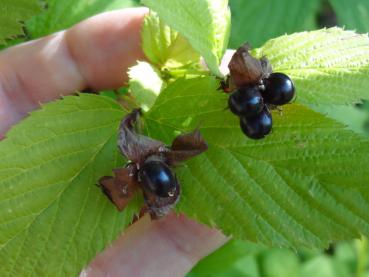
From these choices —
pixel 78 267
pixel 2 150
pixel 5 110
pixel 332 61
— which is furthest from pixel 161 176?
pixel 5 110

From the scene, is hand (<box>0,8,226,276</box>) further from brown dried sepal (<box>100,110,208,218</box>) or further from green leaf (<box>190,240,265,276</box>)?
brown dried sepal (<box>100,110,208,218</box>)

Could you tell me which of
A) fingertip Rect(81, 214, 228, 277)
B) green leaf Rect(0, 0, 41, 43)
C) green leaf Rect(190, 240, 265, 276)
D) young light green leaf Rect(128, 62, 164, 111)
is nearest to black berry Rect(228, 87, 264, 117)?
young light green leaf Rect(128, 62, 164, 111)

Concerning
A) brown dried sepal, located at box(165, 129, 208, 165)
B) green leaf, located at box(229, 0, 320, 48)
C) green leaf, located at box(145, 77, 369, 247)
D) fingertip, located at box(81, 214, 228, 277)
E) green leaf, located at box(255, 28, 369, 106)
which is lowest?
fingertip, located at box(81, 214, 228, 277)

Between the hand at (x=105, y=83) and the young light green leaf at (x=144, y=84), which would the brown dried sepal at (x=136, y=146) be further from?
the hand at (x=105, y=83)

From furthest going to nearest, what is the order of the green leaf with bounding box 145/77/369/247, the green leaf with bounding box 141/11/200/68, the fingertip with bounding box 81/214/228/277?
the fingertip with bounding box 81/214/228/277 → the green leaf with bounding box 141/11/200/68 → the green leaf with bounding box 145/77/369/247

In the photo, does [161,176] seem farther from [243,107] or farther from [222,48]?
[222,48]

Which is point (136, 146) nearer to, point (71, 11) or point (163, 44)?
point (163, 44)

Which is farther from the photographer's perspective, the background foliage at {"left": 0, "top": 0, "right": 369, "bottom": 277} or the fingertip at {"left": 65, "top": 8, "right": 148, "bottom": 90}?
the fingertip at {"left": 65, "top": 8, "right": 148, "bottom": 90}
